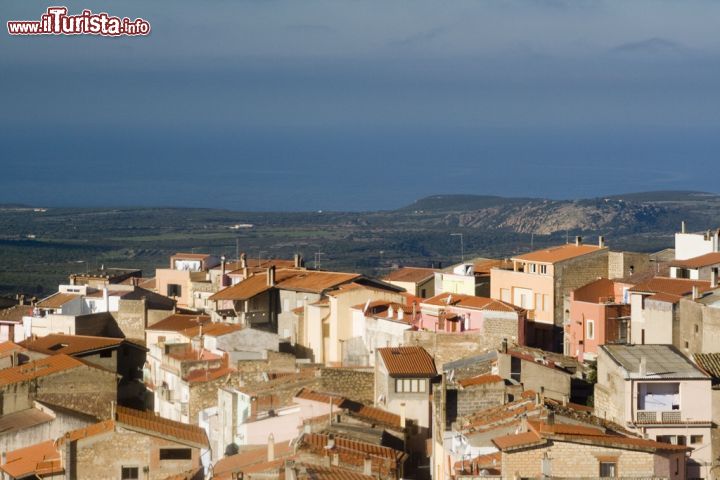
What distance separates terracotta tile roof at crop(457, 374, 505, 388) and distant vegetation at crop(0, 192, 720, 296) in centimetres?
5133

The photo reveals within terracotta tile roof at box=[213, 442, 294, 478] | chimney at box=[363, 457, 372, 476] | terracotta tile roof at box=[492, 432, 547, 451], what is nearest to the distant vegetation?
terracotta tile roof at box=[213, 442, 294, 478]

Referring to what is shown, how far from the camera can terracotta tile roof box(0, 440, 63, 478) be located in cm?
3434

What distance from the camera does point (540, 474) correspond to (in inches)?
993

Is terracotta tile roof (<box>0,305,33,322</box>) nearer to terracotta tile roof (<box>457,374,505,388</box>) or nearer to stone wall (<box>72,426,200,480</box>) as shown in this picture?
stone wall (<box>72,426,200,480</box>)

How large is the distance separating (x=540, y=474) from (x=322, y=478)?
3.43m

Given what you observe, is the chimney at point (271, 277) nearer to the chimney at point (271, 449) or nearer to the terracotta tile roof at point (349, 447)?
the chimney at point (271, 449)

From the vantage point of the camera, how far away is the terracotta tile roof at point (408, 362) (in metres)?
36.7

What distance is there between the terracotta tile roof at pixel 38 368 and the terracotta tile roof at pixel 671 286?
1360cm

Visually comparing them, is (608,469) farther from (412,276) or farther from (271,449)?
(412,276)

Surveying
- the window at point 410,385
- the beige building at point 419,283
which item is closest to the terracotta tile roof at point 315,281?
the beige building at point 419,283

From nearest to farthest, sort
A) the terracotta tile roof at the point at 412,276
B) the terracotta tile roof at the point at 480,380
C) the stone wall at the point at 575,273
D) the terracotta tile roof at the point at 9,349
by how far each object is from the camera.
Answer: the terracotta tile roof at the point at 480,380, the stone wall at the point at 575,273, the terracotta tile roof at the point at 9,349, the terracotta tile roof at the point at 412,276

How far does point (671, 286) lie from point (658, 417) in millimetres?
10554

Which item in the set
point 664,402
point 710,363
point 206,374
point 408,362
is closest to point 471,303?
point 408,362

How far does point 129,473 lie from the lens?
34.5 metres
